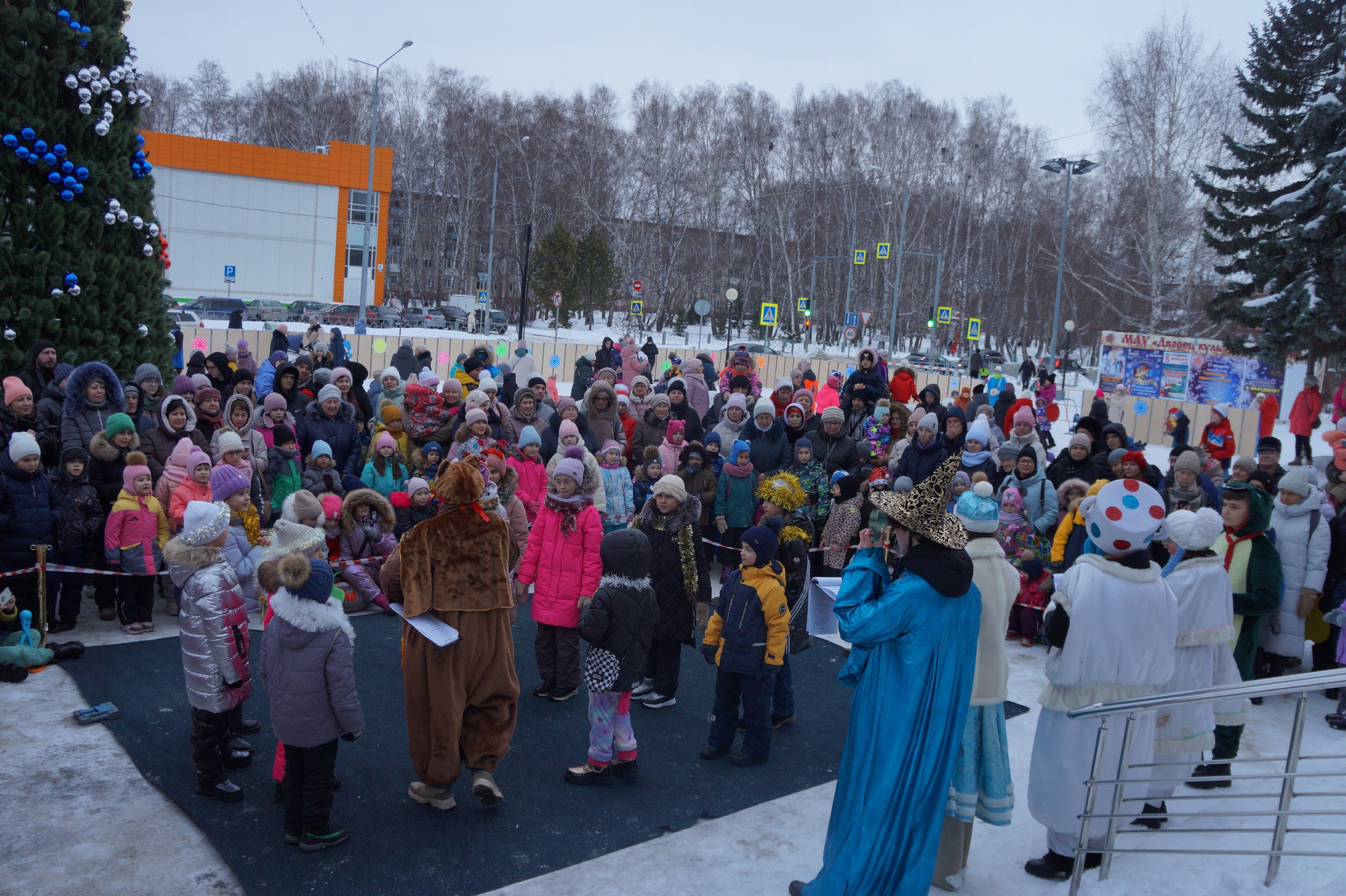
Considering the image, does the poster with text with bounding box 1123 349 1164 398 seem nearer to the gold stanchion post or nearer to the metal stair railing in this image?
the metal stair railing

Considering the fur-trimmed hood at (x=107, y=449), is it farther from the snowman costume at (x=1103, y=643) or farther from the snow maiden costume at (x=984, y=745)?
the snowman costume at (x=1103, y=643)

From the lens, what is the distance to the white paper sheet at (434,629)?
4355mm

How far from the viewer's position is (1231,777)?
371cm

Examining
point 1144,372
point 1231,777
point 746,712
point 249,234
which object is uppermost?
point 249,234

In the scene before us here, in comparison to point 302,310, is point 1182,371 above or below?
above

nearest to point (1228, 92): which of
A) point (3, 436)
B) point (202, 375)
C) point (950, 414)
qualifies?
point (950, 414)

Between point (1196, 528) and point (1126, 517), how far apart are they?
3.37 feet

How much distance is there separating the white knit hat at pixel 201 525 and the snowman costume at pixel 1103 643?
4.08 meters

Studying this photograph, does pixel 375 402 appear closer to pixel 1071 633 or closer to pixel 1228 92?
pixel 1071 633

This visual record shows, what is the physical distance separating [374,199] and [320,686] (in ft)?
168

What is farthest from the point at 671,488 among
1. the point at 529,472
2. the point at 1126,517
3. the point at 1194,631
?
the point at 1194,631

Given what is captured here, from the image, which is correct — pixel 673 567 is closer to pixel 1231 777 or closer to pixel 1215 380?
pixel 1231 777

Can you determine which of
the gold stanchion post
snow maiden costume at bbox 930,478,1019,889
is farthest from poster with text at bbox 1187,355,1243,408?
the gold stanchion post

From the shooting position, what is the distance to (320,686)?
423 centimetres
